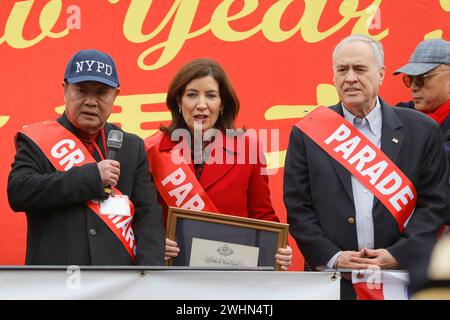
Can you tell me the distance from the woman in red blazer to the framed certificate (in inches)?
15.6

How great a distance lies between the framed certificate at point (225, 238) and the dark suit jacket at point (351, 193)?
237mm

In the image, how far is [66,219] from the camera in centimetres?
388

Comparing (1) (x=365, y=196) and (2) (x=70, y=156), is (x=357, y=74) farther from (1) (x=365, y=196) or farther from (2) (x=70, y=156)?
(2) (x=70, y=156)

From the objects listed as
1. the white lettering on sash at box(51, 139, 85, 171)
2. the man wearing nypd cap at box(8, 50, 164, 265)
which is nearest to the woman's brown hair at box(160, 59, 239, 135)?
the man wearing nypd cap at box(8, 50, 164, 265)

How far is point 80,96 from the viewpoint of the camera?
13.6ft

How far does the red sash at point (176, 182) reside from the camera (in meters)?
4.48

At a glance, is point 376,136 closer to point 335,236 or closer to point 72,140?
point 335,236

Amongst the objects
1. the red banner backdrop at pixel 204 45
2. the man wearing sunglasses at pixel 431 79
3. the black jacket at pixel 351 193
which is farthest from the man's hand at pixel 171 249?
the man wearing sunglasses at pixel 431 79

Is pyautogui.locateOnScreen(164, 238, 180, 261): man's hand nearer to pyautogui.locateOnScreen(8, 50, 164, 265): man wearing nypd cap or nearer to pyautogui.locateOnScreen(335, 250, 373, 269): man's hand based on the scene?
pyautogui.locateOnScreen(8, 50, 164, 265): man wearing nypd cap

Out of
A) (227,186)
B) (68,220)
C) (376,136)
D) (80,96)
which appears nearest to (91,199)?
(68,220)

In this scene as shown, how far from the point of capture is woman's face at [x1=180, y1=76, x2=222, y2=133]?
462cm

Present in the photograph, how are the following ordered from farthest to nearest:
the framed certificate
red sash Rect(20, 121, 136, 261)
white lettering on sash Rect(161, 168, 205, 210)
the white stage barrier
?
white lettering on sash Rect(161, 168, 205, 210)
the framed certificate
red sash Rect(20, 121, 136, 261)
the white stage barrier

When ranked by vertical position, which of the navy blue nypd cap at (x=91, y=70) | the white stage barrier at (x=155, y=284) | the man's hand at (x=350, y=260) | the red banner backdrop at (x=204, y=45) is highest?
the red banner backdrop at (x=204, y=45)

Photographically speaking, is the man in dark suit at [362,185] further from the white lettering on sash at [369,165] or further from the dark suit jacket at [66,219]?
the dark suit jacket at [66,219]
